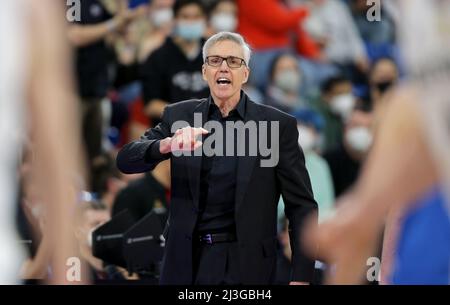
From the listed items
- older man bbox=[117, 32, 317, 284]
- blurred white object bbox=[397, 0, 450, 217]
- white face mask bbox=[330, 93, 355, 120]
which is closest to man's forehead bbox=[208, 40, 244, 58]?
older man bbox=[117, 32, 317, 284]

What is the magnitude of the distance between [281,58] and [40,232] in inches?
107

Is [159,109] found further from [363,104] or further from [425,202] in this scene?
[425,202]

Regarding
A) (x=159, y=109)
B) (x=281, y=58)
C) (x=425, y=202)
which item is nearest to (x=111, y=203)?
(x=159, y=109)

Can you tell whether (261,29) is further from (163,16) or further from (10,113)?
(10,113)

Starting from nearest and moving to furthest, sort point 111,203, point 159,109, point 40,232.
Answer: point 40,232 → point 111,203 → point 159,109

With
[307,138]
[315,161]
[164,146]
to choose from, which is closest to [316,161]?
[315,161]

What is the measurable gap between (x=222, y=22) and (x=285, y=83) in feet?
1.90

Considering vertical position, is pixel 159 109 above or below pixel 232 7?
below

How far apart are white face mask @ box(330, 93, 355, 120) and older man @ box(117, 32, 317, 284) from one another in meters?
2.99

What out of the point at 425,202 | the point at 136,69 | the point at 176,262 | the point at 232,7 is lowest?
the point at 176,262

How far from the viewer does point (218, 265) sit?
3.66 m

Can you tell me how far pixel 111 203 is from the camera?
18.4 feet

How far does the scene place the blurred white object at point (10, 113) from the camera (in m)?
2.01

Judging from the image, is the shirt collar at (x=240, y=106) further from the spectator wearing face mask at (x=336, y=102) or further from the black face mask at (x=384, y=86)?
the black face mask at (x=384, y=86)
